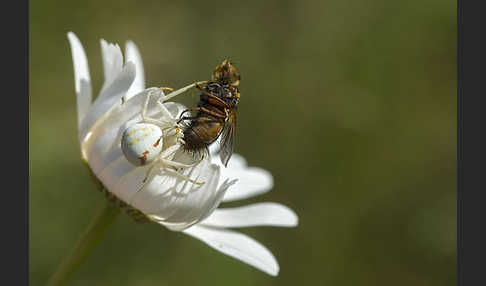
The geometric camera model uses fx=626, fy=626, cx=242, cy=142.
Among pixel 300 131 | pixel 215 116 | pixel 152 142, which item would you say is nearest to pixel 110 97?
pixel 152 142

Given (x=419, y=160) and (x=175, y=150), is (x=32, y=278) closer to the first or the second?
(x=175, y=150)

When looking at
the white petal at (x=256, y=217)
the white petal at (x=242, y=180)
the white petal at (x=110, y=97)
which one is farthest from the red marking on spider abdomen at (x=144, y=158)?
the white petal at (x=242, y=180)

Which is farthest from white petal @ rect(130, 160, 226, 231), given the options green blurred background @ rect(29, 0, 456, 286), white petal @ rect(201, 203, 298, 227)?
green blurred background @ rect(29, 0, 456, 286)

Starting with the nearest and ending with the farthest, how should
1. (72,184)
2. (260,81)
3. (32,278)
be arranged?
(32,278) < (72,184) < (260,81)

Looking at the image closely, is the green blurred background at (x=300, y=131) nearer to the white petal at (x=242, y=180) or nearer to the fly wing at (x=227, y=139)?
the white petal at (x=242, y=180)

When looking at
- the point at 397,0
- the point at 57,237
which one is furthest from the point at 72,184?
the point at 397,0
